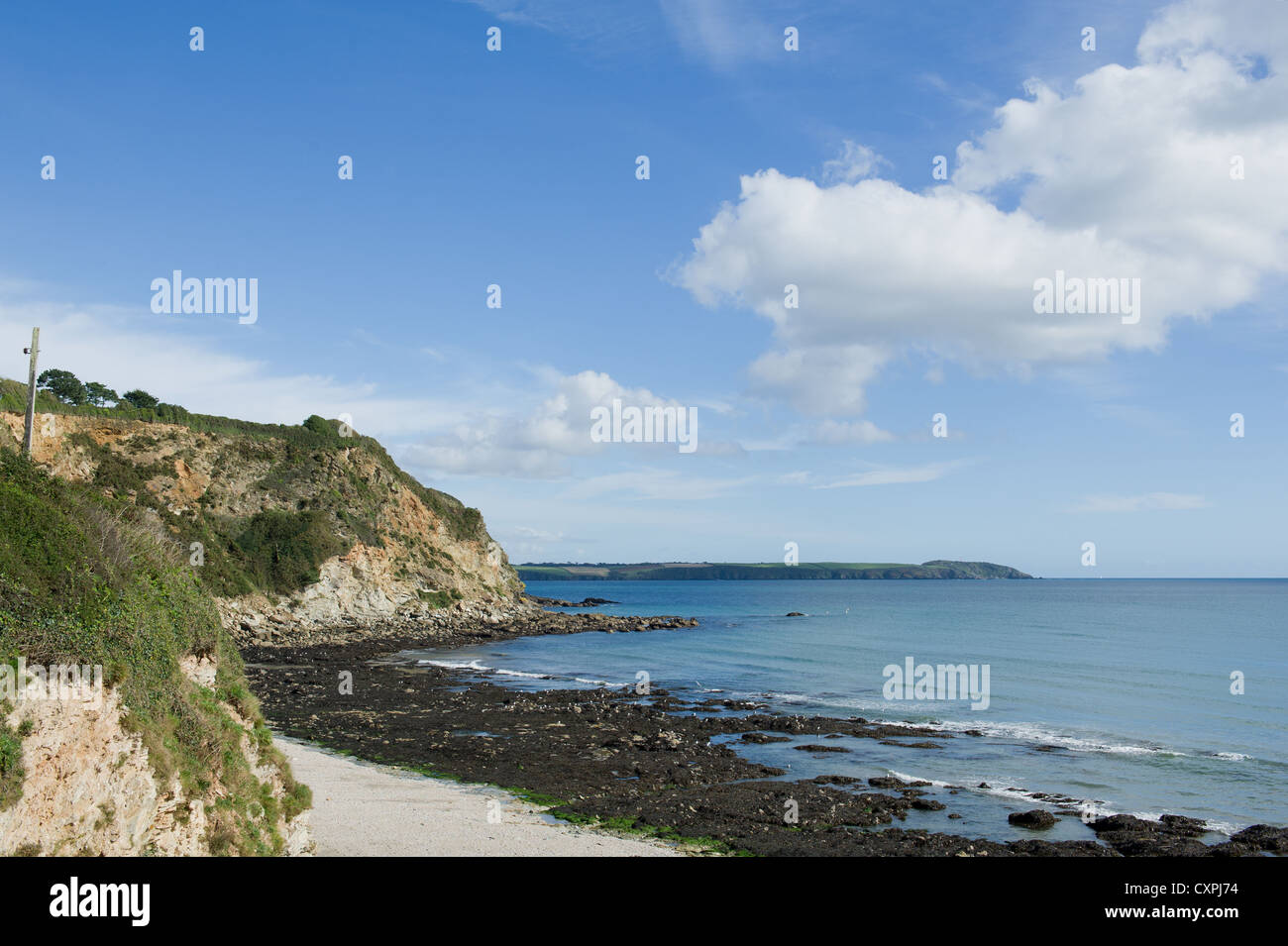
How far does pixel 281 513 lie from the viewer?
70.4 m

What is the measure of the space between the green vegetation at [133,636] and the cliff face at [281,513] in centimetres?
4561

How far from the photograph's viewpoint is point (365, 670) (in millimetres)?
48000

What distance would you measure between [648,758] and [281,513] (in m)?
53.7

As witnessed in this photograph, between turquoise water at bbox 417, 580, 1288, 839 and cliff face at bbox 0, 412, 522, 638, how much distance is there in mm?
13385

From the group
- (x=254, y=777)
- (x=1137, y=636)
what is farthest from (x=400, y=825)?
(x=1137, y=636)

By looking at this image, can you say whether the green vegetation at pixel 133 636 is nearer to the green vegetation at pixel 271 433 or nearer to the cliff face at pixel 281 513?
the cliff face at pixel 281 513

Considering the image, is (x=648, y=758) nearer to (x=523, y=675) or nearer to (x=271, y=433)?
(x=523, y=675)

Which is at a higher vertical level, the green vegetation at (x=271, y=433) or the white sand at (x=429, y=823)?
the green vegetation at (x=271, y=433)

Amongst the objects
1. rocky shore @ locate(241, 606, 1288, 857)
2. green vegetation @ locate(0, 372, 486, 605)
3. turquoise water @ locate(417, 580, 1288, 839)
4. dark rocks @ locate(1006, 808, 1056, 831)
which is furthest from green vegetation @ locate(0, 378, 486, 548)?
dark rocks @ locate(1006, 808, 1056, 831)

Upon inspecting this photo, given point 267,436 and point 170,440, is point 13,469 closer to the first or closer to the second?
point 170,440

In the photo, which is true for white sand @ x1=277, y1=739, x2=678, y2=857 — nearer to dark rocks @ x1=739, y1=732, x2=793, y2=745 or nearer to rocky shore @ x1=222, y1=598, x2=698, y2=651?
dark rocks @ x1=739, y1=732, x2=793, y2=745

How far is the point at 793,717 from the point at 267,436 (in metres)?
62.5

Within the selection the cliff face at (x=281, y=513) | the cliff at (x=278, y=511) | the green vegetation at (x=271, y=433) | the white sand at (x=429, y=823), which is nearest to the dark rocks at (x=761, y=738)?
the white sand at (x=429, y=823)

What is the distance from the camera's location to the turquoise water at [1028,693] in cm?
2510
